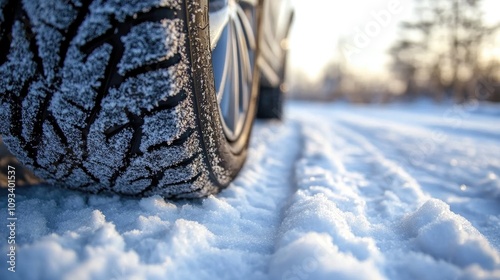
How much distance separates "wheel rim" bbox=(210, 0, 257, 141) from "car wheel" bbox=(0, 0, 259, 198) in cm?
6

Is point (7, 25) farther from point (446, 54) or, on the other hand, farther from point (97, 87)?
point (446, 54)

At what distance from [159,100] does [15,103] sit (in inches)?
12.4

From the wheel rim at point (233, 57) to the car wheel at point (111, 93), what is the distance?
63mm

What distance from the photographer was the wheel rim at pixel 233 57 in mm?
855

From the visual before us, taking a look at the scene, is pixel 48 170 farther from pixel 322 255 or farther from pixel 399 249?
pixel 399 249

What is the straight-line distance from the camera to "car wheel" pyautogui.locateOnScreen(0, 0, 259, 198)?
22.5 inches

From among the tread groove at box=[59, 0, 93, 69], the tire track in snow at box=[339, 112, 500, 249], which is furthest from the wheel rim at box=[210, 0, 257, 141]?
the tire track in snow at box=[339, 112, 500, 249]

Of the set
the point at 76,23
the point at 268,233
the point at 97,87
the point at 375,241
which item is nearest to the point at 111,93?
the point at 97,87

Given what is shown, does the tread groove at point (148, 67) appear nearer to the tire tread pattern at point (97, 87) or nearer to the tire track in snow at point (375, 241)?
the tire tread pattern at point (97, 87)

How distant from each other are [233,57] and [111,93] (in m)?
0.51

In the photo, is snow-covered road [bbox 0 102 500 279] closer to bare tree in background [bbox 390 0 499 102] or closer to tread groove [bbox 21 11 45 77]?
tread groove [bbox 21 11 45 77]

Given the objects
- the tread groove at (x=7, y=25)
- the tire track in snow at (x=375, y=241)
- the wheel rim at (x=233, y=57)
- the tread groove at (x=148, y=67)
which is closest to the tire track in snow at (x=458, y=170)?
the tire track in snow at (x=375, y=241)

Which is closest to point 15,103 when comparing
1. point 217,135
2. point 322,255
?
point 217,135

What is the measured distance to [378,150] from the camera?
1.97 metres
